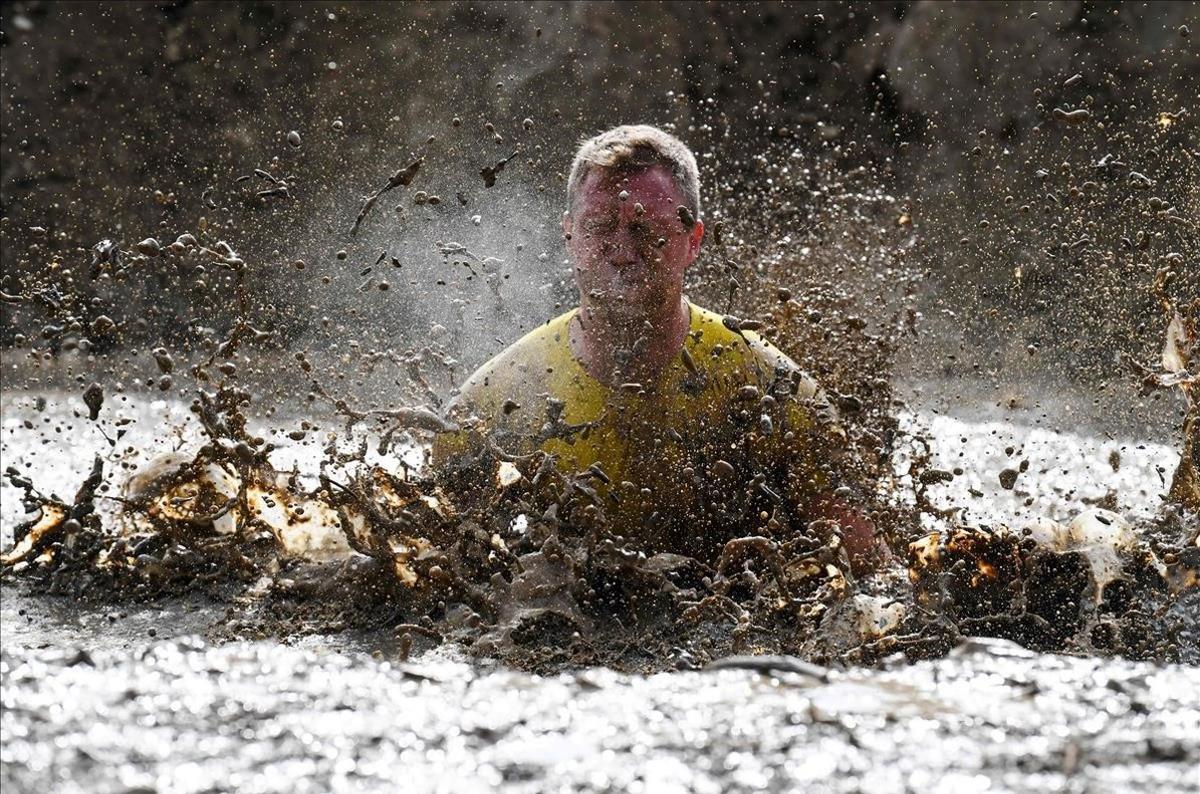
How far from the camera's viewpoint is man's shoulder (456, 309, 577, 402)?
338cm

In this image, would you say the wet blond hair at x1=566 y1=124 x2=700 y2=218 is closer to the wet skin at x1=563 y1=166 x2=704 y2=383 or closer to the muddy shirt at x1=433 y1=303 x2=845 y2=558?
the wet skin at x1=563 y1=166 x2=704 y2=383

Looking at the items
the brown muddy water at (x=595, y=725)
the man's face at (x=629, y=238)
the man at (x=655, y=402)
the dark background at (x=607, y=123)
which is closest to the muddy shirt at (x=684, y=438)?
the man at (x=655, y=402)

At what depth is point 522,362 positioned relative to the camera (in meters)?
3.43

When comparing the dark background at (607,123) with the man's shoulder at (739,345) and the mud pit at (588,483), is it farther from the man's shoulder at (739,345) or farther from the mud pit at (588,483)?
the man's shoulder at (739,345)

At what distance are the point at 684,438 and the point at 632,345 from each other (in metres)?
0.27

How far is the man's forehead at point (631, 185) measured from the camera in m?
3.23

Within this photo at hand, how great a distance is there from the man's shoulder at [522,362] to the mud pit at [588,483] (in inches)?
5.1

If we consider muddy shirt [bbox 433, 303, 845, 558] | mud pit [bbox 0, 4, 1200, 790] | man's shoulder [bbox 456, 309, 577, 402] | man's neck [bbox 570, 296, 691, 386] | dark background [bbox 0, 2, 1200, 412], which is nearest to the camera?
mud pit [bbox 0, 4, 1200, 790]

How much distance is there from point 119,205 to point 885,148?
483cm

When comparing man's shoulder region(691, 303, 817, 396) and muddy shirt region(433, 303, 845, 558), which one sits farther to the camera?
man's shoulder region(691, 303, 817, 396)

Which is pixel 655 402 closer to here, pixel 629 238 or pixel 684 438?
pixel 684 438

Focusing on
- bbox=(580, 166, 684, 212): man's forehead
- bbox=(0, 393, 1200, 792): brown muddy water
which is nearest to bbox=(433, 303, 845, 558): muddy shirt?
bbox=(580, 166, 684, 212): man's forehead

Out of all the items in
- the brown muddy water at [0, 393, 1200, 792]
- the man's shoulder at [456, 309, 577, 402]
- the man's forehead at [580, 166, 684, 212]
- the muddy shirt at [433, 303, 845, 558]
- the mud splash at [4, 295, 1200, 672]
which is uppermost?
the man's forehead at [580, 166, 684, 212]

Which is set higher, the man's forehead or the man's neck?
the man's forehead
